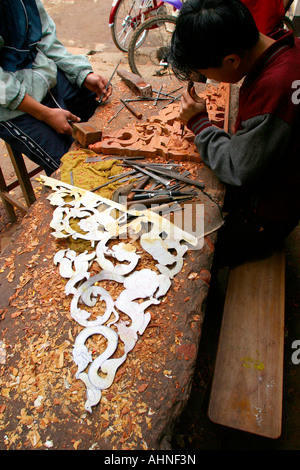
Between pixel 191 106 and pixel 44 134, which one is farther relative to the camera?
pixel 44 134

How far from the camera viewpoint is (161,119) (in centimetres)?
220

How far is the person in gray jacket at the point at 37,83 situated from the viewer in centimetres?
206

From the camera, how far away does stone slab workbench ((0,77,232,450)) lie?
102cm

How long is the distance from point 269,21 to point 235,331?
87.3 inches

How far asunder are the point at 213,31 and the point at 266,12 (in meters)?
1.42

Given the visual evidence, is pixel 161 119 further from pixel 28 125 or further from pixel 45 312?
pixel 45 312

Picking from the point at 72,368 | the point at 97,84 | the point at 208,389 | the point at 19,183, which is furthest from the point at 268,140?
the point at 19,183

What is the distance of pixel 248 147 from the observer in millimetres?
1356

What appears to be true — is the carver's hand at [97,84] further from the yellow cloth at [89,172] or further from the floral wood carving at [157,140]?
the yellow cloth at [89,172]

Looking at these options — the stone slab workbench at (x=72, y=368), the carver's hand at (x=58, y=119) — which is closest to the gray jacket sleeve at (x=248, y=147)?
the stone slab workbench at (x=72, y=368)

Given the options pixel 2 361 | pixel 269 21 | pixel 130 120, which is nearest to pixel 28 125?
pixel 130 120

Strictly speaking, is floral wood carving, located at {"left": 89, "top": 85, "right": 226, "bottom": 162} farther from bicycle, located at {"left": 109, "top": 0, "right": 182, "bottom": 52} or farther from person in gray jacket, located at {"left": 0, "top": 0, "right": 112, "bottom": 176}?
bicycle, located at {"left": 109, "top": 0, "right": 182, "bottom": 52}

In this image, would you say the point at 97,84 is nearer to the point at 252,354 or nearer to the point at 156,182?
the point at 156,182

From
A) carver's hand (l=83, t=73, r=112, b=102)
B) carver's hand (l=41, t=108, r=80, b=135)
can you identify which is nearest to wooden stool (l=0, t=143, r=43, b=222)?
carver's hand (l=41, t=108, r=80, b=135)
